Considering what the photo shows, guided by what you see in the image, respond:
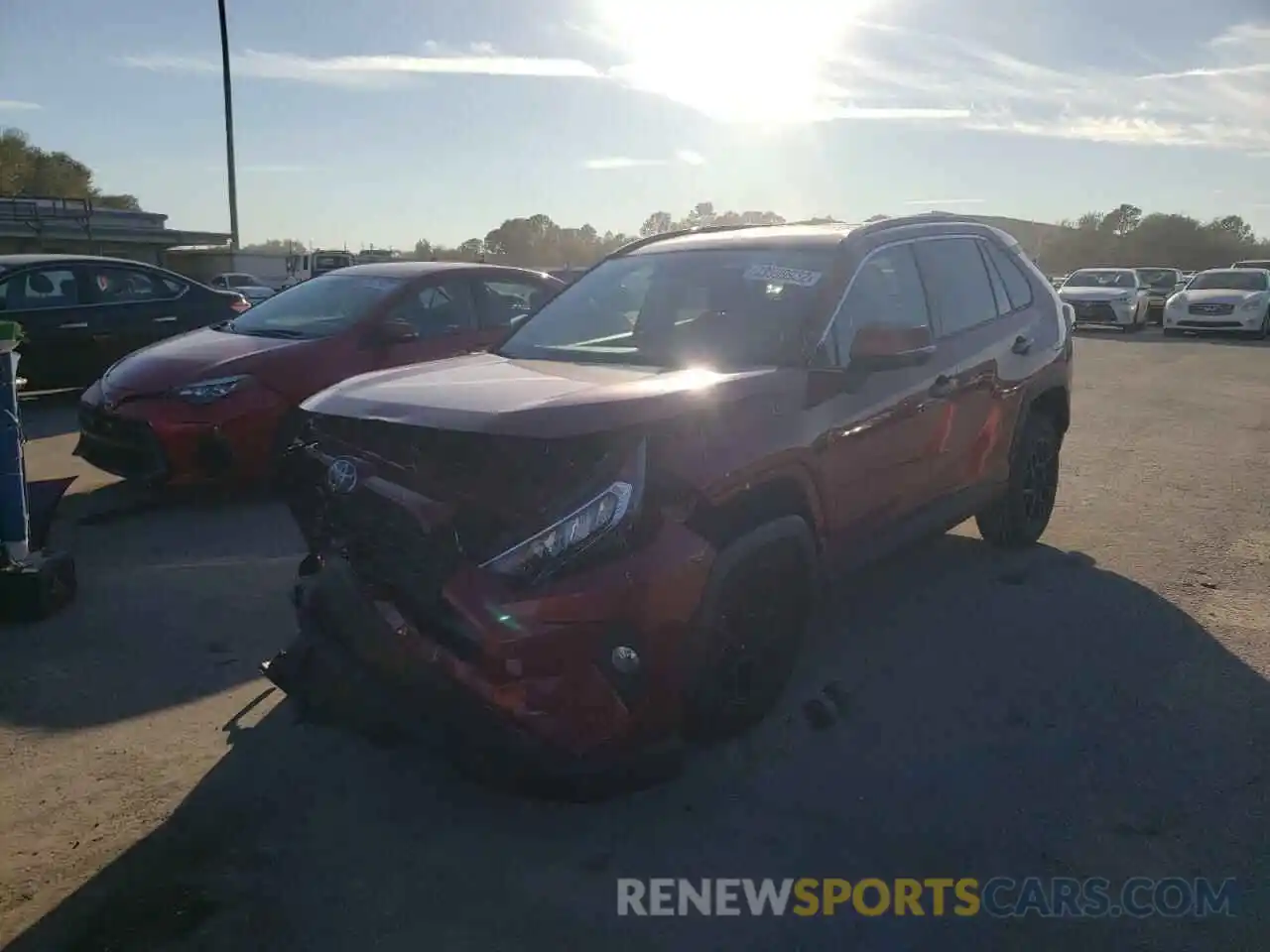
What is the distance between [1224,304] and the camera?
79.9 feet

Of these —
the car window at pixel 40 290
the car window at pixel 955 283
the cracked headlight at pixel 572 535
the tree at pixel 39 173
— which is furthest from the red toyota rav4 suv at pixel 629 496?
the tree at pixel 39 173

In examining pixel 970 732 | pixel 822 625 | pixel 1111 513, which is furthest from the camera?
pixel 1111 513

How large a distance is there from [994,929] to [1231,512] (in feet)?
17.3


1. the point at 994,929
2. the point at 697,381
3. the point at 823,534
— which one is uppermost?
the point at 697,381

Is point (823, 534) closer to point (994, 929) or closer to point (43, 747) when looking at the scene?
point (994, 929)

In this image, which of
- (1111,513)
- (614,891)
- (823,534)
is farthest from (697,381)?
(1111,513)

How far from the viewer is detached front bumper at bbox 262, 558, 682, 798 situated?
9.27 ft

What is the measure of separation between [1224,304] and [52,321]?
24.2 metres

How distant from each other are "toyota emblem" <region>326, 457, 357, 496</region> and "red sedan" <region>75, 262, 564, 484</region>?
3318 mm

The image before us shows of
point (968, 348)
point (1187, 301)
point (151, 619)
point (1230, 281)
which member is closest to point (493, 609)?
point (151, 619)

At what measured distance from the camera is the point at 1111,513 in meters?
6.95

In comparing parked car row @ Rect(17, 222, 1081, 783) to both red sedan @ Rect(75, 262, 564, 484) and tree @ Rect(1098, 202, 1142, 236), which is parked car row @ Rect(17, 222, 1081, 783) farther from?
tree @ Rect(1098, 202, 1142, 236)

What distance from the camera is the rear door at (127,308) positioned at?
10.9 m

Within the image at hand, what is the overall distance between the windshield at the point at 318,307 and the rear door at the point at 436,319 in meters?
0.20
